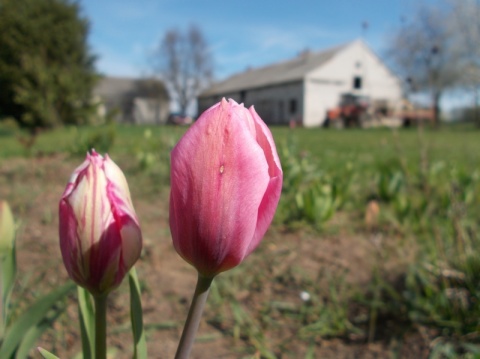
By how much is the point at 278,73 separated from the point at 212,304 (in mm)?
35401

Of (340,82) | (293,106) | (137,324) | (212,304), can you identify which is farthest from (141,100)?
(137,324)

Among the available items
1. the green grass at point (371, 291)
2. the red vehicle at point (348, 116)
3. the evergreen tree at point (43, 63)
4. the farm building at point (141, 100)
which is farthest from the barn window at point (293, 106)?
the green grass at point (371, 291)

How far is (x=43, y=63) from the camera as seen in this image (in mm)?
13180

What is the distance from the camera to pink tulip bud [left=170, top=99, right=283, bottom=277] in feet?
1.39

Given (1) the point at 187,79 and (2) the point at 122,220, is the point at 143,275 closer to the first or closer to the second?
(2) the point at 122,220

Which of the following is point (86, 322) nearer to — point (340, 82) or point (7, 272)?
point (7, 272)

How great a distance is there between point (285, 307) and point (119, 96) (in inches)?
1879

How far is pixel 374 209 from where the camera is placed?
2541mm

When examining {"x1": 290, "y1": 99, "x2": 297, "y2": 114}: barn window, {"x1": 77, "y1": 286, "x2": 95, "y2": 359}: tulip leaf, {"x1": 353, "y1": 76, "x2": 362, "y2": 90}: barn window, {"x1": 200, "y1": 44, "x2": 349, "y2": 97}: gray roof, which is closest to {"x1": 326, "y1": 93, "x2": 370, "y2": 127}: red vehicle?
{"x1": 290, "y1": 99, "x2": 297, "y2": 114}: barn window

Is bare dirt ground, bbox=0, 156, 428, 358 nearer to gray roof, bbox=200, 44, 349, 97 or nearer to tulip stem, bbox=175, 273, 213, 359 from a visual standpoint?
tulip stem, bbox=175, 273, 213, 359

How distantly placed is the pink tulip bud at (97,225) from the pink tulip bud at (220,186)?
6 cm

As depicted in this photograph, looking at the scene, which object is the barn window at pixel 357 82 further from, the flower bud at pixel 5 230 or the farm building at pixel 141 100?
the flower bud at pixel 5 230

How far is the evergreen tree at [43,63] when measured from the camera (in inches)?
498

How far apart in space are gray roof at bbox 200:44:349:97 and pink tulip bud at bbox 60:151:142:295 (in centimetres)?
3150
